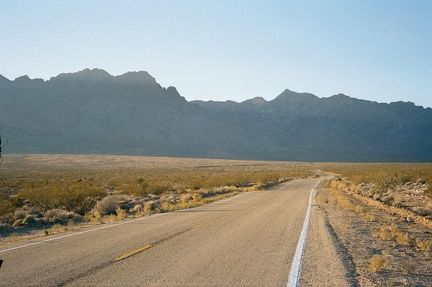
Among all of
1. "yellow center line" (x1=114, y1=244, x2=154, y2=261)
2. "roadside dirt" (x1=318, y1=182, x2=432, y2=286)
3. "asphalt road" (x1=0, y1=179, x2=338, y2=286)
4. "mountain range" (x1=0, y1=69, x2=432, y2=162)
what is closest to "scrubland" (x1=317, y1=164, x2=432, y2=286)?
"roadside dirt" (x1=318, y1=182, x2=432, y2=286)

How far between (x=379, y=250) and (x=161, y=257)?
551cm

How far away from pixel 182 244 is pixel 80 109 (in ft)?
552

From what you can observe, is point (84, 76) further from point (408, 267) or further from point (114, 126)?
point (408, 267)

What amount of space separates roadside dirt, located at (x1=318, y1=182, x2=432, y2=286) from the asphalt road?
1292 mm

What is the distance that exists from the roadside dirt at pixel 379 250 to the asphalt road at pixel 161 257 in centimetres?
129

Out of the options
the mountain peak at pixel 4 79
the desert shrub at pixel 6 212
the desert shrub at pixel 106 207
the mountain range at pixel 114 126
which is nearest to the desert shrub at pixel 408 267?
the desert shrub at pixel 106 207

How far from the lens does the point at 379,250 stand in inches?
399

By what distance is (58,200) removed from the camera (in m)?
21.5

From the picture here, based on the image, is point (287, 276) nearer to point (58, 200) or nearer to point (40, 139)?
point (58, 200)

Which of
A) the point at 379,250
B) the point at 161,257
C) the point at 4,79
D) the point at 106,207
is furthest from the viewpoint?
the point at 4,79

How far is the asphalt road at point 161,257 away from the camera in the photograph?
22.6 ft

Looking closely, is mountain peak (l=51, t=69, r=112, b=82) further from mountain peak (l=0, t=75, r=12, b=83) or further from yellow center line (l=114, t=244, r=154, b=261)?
yellow center line (l=114, t=244, r=154, b=261)

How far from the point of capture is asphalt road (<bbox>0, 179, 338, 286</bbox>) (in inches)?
271

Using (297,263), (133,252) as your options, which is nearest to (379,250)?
(297,263)
